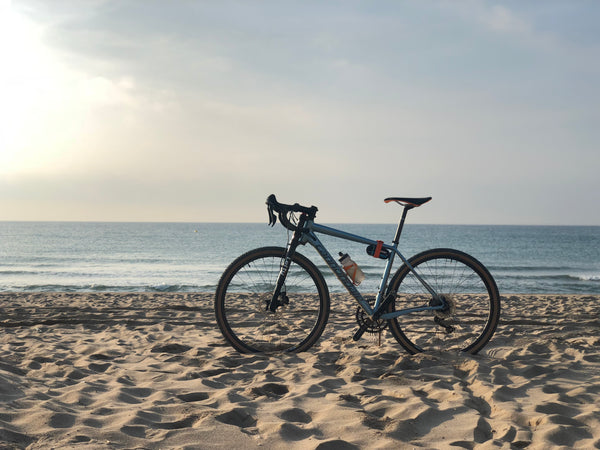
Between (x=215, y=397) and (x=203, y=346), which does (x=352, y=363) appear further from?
(x=203, y=346)

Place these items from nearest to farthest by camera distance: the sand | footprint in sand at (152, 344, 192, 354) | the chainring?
the sand → the chainring → footprint in sand at (152, 344, 192, 354)

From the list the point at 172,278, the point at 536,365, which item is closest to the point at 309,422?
the point at 536,365

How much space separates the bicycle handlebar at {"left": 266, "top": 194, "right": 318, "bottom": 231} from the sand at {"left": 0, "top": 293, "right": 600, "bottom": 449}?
1.20m

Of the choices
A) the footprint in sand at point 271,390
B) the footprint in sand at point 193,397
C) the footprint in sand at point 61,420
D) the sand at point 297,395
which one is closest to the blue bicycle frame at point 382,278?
the sand at point 297,395

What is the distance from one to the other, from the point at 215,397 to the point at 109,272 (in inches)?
854

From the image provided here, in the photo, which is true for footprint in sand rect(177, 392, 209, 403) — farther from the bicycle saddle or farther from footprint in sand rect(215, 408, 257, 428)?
the bicycle saddle

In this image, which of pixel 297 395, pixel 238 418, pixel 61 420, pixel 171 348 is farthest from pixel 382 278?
pixel 61 420

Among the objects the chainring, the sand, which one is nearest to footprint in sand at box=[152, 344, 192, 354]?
the sand

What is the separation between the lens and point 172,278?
20.4 meters

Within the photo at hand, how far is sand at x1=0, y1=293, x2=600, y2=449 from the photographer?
2318 millimetres

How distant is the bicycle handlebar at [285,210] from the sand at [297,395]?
120 centimetres

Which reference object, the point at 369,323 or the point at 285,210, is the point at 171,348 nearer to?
the point at 285,210

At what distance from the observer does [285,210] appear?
4.03 metres

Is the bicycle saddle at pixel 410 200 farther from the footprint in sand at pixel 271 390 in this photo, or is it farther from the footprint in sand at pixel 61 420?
the footprint in sand at pixel 61 420
